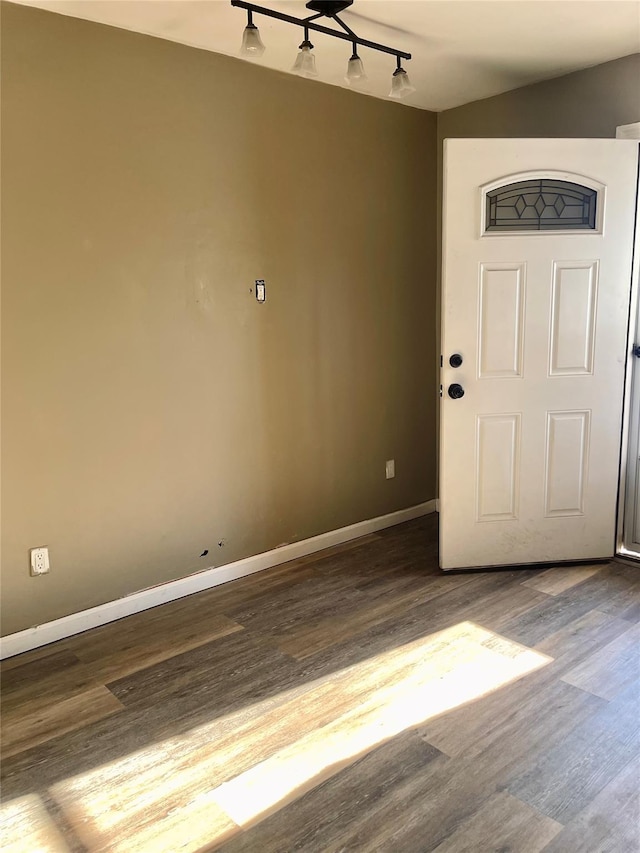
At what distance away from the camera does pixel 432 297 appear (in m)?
4.38

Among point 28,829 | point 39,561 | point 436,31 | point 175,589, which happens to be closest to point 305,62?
point 436,31

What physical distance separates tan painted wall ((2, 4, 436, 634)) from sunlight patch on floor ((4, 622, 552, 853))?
1025 millimetres

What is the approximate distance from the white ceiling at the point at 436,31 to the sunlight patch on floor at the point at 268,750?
258cm

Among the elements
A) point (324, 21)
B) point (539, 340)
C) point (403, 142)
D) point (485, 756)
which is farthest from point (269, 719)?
point (403, 142)

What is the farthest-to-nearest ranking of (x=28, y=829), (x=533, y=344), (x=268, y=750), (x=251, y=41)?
(x=533, y=344) < (x=251, y=41) < (x=268, y=750) < (x=28, y=829)

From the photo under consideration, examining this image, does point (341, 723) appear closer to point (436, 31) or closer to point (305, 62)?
point (305, 62)

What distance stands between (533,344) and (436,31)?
148 cm

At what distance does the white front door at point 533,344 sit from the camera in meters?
3.25

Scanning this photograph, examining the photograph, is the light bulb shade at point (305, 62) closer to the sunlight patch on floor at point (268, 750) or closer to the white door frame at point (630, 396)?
the white door frame at point (630, 396)

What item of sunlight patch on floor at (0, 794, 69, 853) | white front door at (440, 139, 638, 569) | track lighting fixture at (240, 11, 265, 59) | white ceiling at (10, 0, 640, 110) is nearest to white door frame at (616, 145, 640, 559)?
white front door at (440, 139, 638, 569)

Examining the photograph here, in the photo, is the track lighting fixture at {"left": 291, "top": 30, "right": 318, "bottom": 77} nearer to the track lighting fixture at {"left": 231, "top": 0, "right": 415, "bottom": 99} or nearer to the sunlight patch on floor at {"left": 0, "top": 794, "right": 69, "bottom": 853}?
the track lighting fixture at {"left": 231, "top": 0, "right": 415, "bottom": 99}

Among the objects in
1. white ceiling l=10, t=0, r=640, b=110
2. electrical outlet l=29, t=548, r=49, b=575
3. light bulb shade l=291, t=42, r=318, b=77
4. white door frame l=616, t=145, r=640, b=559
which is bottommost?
electrical outlet l=29, t=548, r=49, b=575

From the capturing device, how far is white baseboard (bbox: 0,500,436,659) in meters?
2.84

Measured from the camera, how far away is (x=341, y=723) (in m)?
2.31
